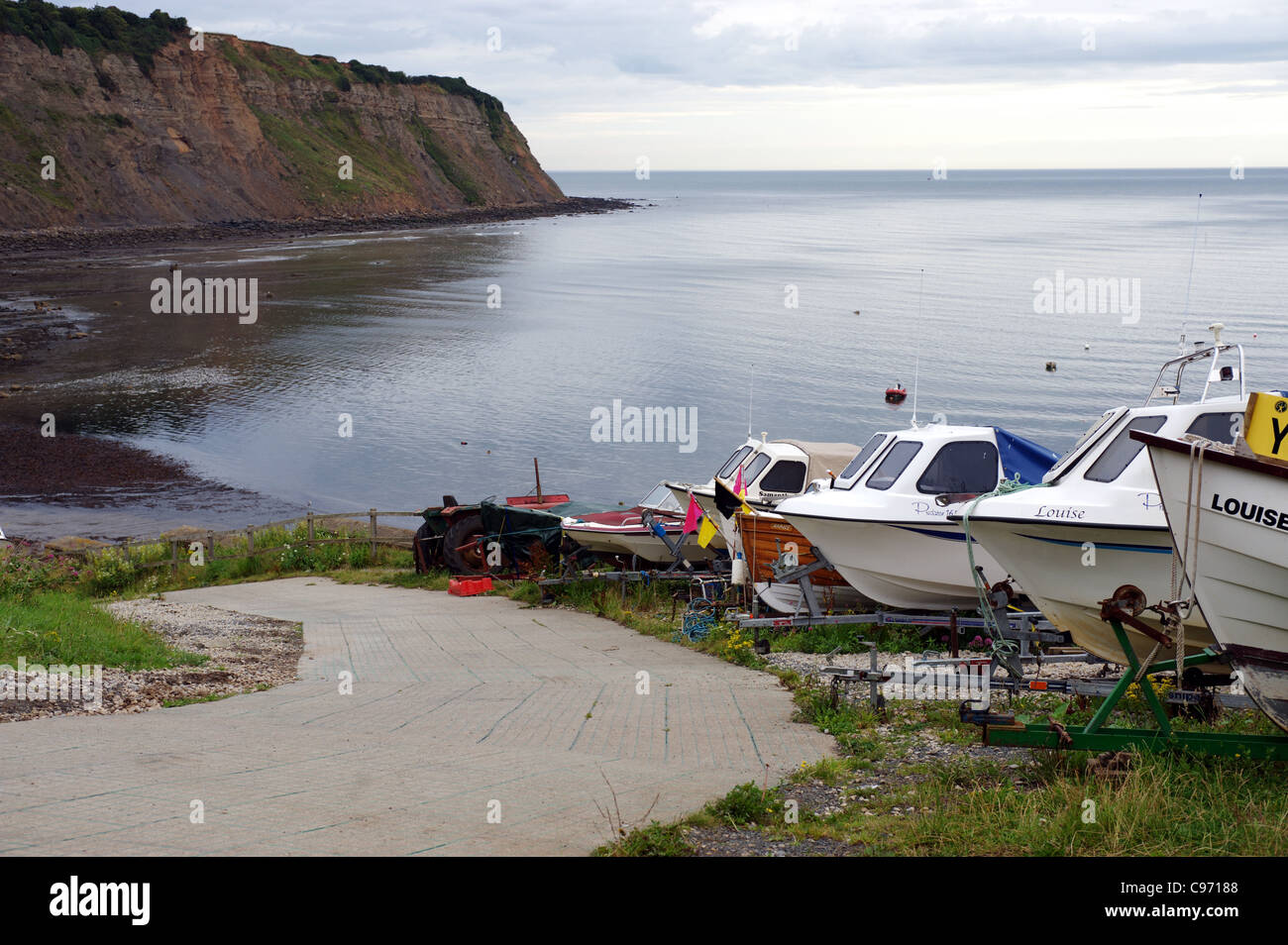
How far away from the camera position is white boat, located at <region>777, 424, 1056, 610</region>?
14625mm

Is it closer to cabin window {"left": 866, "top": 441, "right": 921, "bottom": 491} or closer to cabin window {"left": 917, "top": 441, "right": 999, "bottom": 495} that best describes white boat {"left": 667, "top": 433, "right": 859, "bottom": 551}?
cabin window {"left": 866, "top": 441, "right": 921, "bottom": 491}

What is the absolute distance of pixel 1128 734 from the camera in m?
8.18

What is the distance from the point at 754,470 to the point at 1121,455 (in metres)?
7.24

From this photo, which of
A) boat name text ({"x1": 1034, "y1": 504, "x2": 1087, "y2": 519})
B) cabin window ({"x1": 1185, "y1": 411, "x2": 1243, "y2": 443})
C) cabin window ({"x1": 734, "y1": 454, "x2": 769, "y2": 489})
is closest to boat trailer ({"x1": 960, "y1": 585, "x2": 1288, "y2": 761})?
boat name text ({"x1": 1034, "y1": 504, "x2": 1087, "y2": 519})

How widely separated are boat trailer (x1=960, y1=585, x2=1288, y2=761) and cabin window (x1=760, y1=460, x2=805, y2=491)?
10.2 meters

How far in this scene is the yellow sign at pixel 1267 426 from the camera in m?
8.34

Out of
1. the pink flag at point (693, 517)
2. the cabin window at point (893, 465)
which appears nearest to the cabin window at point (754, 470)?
the pink flag at point (693, 517)

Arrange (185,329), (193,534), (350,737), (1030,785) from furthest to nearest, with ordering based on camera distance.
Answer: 1. (185,329)
2. (193,534)
3. (350,737)
4. (1030,785)

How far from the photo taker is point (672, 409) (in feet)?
151

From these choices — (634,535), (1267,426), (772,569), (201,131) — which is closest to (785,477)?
(634,535)

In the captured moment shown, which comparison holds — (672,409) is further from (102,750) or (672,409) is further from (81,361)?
(102,750)

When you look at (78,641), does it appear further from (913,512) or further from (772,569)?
(913,512)

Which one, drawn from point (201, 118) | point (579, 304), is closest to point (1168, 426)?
point (579, 304)

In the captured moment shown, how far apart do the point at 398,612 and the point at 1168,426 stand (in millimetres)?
11631
